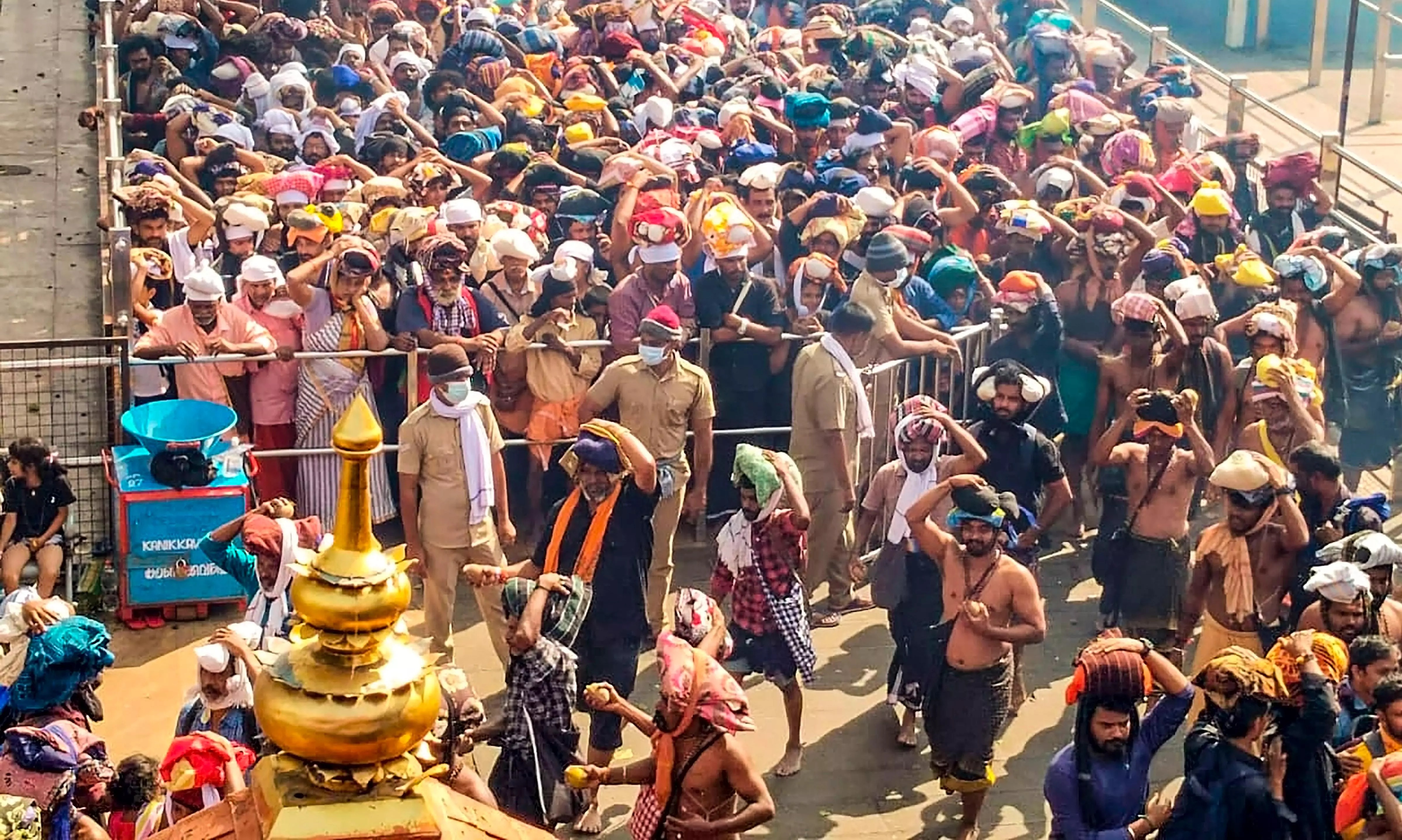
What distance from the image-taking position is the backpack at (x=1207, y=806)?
8.42 meters

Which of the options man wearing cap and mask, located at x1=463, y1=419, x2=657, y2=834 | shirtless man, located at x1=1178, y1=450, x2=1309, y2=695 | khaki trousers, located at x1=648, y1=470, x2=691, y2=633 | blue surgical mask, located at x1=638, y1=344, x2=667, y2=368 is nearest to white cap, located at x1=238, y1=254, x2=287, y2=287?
blue surgical mask, located at x1=638, y1=344, x2=667, y2=368

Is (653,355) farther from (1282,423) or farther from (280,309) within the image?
(1282,423)

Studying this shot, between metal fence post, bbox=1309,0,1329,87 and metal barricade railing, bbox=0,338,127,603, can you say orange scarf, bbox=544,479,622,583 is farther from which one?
metal fence post, bbox=1309,0,1329,87

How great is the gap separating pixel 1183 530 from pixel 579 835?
3792mm

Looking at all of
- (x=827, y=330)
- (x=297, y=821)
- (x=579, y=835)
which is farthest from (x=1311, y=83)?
(x=297, y=821)

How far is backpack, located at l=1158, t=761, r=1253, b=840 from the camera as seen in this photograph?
842cm

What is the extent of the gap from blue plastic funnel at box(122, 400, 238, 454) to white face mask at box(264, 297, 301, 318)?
62 centimetres

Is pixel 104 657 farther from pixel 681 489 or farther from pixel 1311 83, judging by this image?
pixel 1311 83

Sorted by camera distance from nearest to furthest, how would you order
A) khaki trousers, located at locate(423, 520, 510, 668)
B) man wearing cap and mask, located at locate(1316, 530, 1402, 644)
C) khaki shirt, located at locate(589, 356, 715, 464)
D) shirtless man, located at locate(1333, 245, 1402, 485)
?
man wearing cap and mask, located at locate(1316, 530, 1402, 644)
khaki trousers, located at locate(423, 520, 510, 668)
khaki shirt, located at locate(589, 356, 715, 464)
shirtless man, located at locate(1333, 245, 1402, 485)

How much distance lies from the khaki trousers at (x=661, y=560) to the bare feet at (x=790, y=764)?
4.78ft

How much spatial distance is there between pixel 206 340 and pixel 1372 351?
291 inches

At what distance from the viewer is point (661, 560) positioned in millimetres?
12602

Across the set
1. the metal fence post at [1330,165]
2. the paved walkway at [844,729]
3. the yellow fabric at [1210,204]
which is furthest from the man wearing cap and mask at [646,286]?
the metal fence post at [1330,165]

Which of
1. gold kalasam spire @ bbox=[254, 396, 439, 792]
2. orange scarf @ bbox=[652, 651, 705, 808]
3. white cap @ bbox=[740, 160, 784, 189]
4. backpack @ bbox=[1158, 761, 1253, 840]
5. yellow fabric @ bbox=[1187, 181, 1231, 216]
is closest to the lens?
gold kalasam spire @ bbox=[254, 396, 439, 792]
